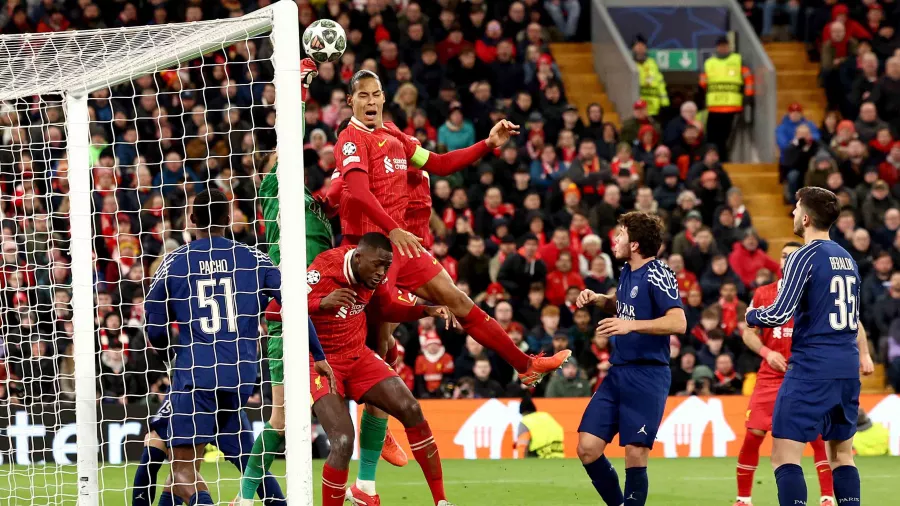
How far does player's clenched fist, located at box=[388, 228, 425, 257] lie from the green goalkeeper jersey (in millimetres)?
750

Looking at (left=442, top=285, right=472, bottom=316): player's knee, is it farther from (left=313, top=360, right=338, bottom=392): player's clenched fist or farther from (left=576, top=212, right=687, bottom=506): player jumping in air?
(left=313, top=360, right=338, bottom=392): player's clenched fist

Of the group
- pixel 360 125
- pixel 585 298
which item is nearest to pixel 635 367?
pixel 585 298

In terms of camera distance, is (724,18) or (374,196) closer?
(374,196)

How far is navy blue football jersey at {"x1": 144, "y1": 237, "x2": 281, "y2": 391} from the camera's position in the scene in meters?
7.31

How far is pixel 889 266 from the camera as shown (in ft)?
48.3

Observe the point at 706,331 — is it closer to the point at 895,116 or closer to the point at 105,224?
the point at 895,116

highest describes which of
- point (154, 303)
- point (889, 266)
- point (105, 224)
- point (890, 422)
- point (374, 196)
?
point (374, 196)

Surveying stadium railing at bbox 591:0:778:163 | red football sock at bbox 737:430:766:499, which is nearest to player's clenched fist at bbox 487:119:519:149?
red football sock at bbox 737:430:766:499

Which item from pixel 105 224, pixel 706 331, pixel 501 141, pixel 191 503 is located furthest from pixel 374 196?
pixel 706 331

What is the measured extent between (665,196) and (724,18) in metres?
5.14

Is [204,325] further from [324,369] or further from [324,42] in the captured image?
[324,42]

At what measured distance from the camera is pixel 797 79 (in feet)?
64.5

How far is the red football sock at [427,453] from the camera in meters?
7.73

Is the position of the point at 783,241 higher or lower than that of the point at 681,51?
lower
